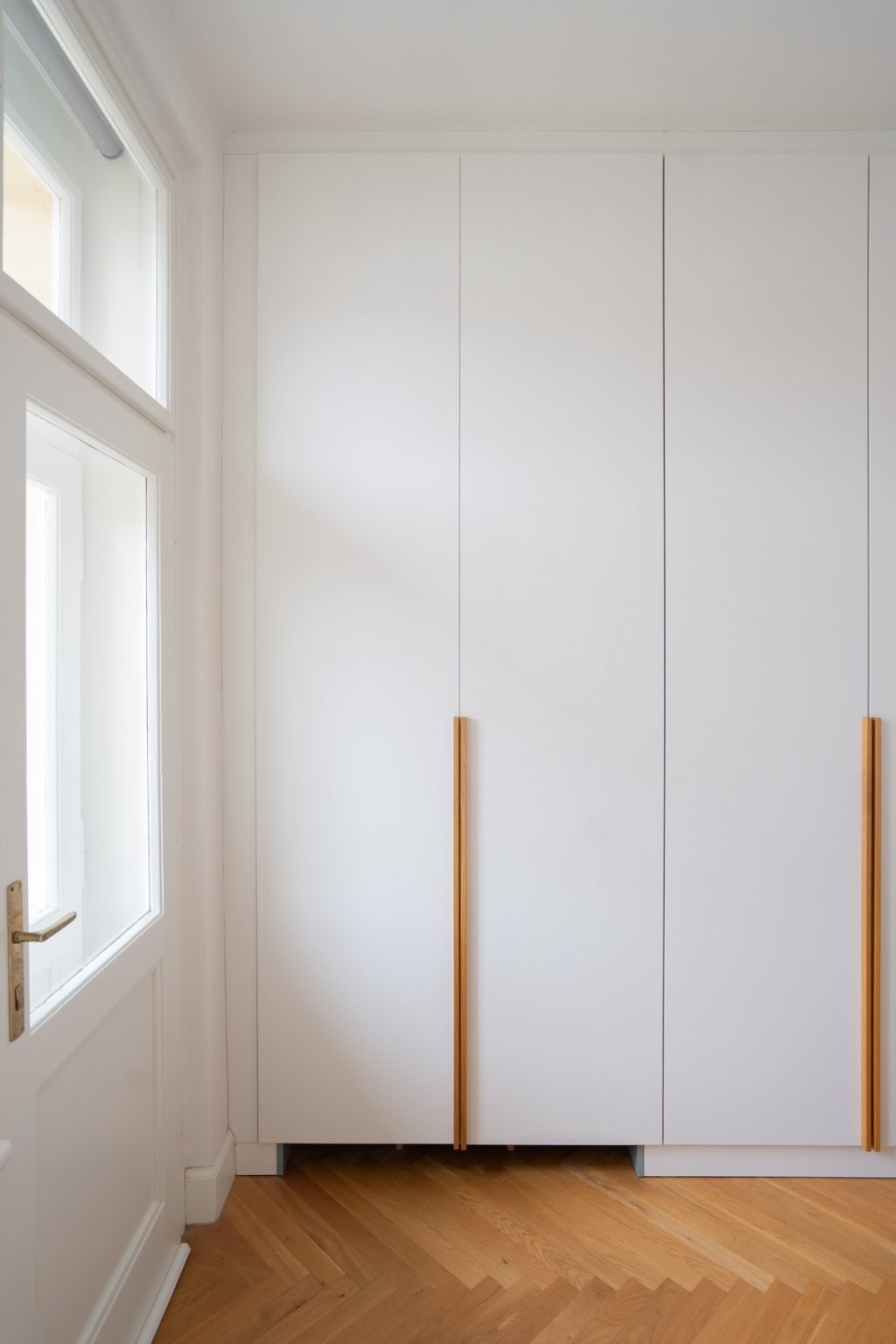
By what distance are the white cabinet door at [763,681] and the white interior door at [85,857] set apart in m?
1.29

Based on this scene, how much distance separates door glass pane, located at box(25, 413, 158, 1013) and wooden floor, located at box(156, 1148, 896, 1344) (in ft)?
2.87

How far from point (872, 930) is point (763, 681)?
0.71m

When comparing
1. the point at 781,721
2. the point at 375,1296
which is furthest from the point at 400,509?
the point at 375,1296

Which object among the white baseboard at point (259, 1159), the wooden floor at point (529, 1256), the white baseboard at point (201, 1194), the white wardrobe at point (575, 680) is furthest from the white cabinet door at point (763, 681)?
the white baseboard at point (201, 1194)

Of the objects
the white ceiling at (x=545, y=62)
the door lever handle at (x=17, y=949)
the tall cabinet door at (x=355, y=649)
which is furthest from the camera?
the tall cabinet door at (x=355, y=649)

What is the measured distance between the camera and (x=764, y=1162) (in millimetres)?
2039

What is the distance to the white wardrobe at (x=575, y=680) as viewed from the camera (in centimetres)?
200

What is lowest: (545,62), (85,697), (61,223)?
(85,697)

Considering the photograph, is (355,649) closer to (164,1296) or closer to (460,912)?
(460,912)

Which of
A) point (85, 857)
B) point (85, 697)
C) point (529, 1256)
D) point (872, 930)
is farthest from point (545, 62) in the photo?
point (529, 1256)

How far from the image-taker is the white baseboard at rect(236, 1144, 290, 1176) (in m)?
2.03

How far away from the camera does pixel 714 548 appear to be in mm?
2008

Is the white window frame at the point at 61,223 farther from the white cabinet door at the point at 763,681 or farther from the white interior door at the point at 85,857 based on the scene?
the white cabinet door at the point at 763,681

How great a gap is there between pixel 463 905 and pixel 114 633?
1102mm
